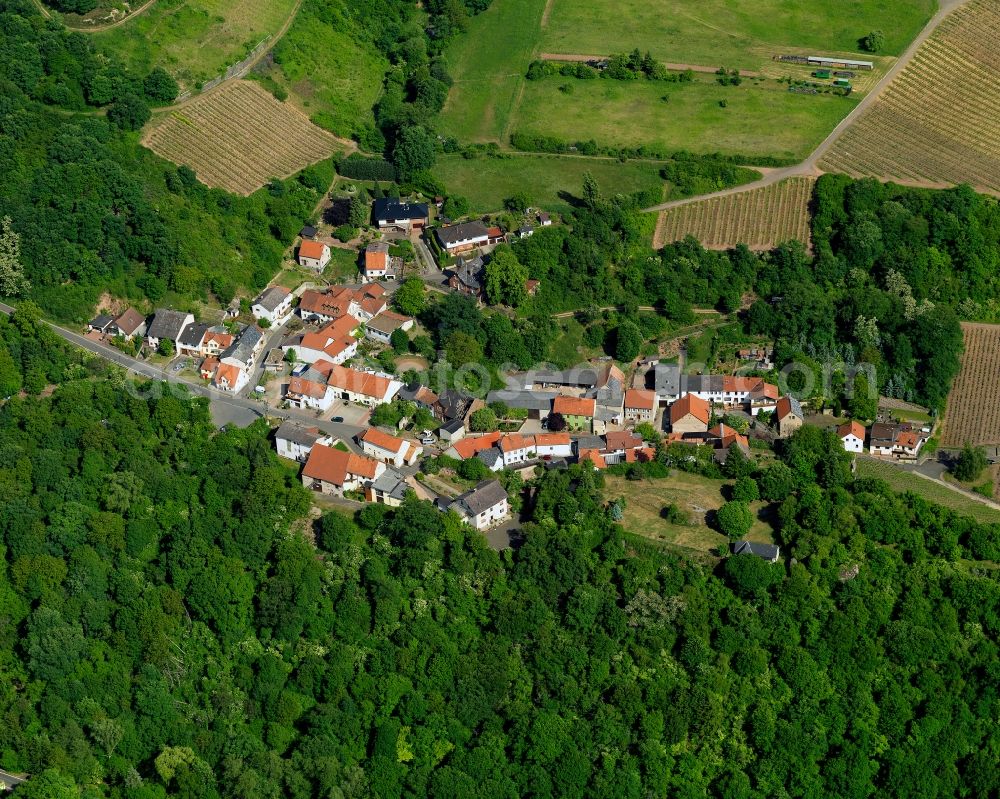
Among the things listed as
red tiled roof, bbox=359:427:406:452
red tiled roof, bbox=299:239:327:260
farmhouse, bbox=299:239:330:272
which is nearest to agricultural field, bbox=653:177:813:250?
farmhouse, bbox=299:239:330:272

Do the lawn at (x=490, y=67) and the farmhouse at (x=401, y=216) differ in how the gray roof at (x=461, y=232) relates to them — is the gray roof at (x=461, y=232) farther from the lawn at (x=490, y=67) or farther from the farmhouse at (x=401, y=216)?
the lawn at (x=490, y=67)

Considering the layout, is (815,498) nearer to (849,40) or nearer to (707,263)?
(707,263)

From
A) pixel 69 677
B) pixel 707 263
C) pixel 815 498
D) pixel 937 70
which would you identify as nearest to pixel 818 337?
pixel 707 263

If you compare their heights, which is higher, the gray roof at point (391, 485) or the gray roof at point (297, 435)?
the gray roof at point (297, 435)

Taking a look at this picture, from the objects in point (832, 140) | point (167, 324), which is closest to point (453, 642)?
point (167, 324)

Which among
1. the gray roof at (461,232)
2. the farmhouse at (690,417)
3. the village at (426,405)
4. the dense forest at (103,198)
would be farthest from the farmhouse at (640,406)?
the dense forest at (103,198)

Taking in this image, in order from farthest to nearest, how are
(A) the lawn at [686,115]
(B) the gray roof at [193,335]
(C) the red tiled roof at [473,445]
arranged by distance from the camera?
(A) the lawn at [686,115] → (B) the gray roof at [193,335] → (C) the red tiled roof at [473,445]
